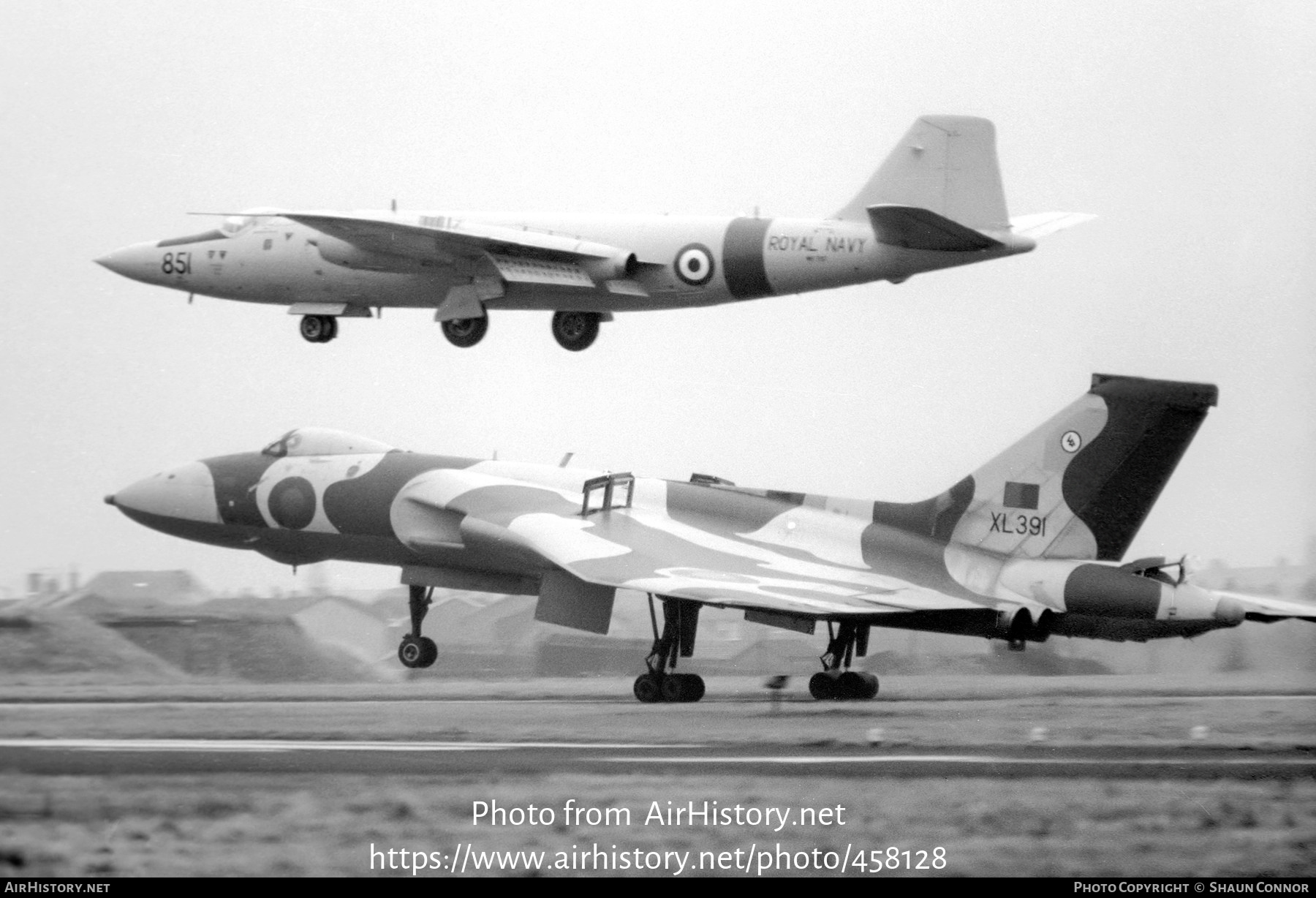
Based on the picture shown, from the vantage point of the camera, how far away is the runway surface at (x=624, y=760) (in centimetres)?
1711

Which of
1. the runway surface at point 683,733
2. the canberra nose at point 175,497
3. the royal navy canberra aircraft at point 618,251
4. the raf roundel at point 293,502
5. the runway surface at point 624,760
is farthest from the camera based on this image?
the canberra nose at point 175,497

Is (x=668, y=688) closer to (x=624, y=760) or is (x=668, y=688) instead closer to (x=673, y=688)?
(x=673, y=688)

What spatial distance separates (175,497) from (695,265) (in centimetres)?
1199

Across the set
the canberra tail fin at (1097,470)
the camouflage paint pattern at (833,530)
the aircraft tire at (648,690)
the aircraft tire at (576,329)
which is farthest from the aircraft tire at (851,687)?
the aircraft tire at (576,329)

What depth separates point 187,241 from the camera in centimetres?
2794

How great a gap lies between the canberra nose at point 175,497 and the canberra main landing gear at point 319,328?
19.3 ft

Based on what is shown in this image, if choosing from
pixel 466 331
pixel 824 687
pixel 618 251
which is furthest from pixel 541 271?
pixel 824 687

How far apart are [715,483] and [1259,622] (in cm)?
879

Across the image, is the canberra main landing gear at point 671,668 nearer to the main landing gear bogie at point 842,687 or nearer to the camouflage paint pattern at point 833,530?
the camouflage paint pattern at point 833,530

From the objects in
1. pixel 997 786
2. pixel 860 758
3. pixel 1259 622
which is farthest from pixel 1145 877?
pixel 1259 622

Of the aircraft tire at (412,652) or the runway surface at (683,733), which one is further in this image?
the aircraft tire at (412,652)

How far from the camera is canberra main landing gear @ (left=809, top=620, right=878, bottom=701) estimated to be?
26.8 m

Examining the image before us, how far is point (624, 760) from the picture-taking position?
18219 millimetres

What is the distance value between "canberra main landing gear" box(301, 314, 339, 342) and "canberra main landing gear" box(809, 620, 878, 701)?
29.0 ft
